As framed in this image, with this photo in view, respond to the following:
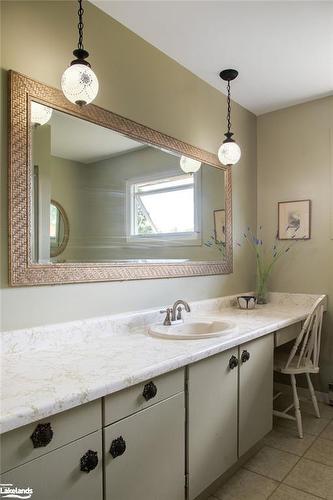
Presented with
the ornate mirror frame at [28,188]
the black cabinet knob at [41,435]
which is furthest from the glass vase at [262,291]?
the black cabinet knob at [41,435]

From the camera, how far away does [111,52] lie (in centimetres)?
188

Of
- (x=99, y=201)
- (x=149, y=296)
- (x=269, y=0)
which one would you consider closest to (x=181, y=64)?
(x=269, y=0)

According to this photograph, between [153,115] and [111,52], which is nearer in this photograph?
[111,52]

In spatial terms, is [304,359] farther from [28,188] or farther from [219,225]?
[28,188]

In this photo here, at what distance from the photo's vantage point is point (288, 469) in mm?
1963

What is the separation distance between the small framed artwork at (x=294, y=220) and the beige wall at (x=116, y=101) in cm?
38

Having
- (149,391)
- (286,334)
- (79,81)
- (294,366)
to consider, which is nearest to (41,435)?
(149,391)

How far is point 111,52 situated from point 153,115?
0.42 metres

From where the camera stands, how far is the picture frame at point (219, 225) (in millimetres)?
Result: 2676

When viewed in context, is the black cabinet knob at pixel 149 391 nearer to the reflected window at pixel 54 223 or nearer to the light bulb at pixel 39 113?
the reflected window at pixel 54 223

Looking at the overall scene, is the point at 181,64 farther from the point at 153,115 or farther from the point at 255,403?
the point at 255,403

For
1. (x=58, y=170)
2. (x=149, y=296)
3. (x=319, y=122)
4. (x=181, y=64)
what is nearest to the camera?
(x=58, y=170)

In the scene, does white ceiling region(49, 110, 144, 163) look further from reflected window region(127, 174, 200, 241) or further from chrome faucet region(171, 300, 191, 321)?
chrome faucet region(171, 300, 191, 321)

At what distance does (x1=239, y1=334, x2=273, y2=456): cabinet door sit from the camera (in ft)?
6.17
